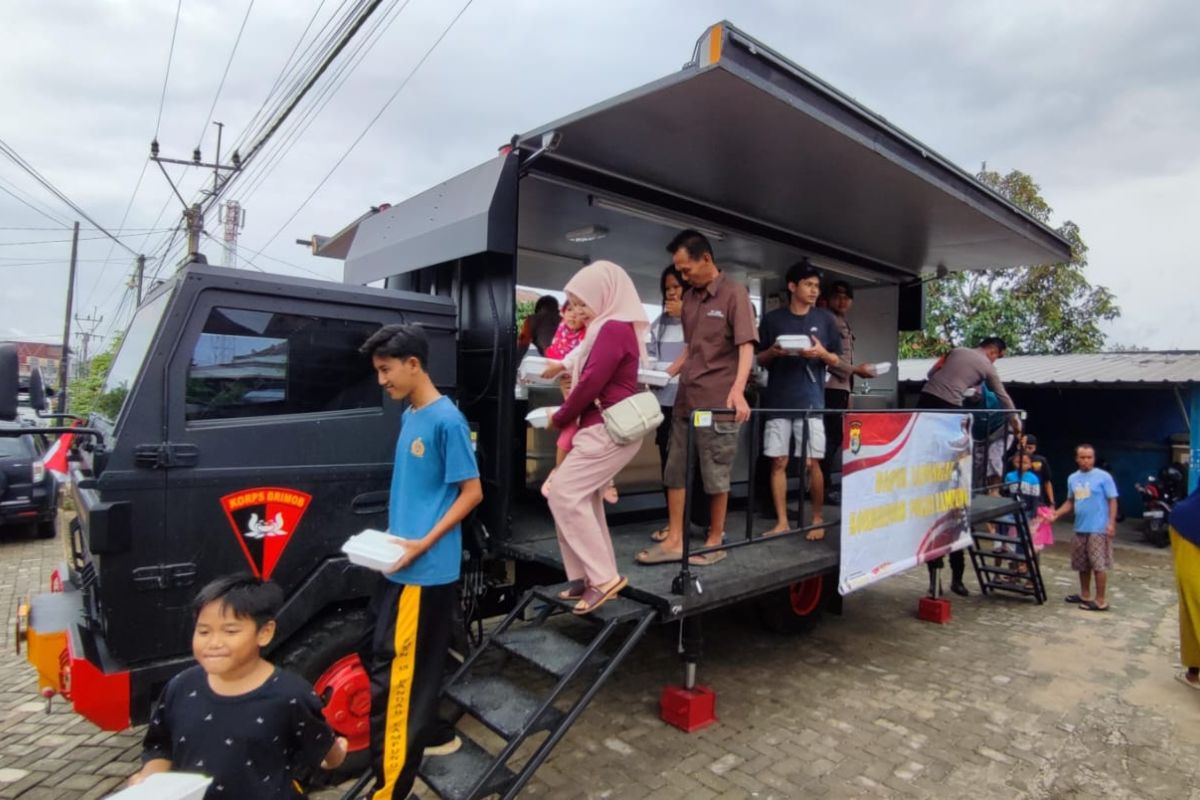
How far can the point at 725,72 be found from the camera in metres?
2.77

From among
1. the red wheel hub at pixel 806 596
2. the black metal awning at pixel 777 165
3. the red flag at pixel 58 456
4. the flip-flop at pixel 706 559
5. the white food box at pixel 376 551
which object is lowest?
the red wheel hub at pixel 806 596

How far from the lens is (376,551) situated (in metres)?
2.45

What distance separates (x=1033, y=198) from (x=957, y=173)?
14.1 m

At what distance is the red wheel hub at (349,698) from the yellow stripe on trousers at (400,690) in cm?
53

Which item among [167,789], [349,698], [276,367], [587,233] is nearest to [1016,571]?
[587,233]

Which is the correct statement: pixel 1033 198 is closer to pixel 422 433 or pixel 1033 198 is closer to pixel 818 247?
pixel 818 247

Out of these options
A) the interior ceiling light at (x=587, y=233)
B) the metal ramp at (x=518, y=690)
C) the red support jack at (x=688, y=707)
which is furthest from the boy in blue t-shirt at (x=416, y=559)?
the interior ceiling light at (x=587, y=233)

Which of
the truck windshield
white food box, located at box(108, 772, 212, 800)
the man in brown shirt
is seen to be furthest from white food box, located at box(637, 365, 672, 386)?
white food box, located at box(108, 772, 212, 800)

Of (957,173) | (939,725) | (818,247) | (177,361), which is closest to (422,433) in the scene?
(177,361)

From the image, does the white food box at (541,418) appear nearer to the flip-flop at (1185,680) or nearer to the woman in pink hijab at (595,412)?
the woman in pink hijab at (595,412)

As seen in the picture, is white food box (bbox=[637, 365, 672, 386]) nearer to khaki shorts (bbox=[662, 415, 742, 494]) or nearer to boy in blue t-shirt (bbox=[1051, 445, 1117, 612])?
khaki shorts (bbox=[662, 415, 742, 494])

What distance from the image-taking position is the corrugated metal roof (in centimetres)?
1020

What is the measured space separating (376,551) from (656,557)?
159cm

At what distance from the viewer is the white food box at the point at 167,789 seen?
1.34m
